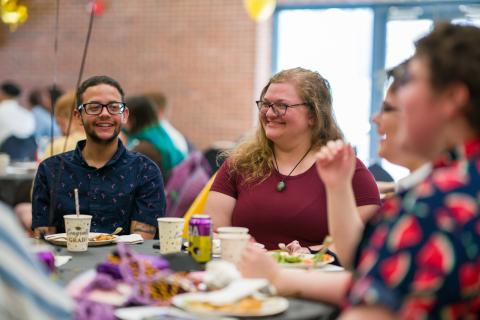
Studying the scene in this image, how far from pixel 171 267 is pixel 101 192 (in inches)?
37.6

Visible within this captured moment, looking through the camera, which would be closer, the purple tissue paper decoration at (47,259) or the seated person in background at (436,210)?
the seated person in background at (436,210)

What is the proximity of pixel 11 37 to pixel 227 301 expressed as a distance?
328 inches

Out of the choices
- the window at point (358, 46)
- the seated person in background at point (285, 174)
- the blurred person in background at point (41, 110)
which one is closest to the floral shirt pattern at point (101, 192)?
the seated person in background at point (285, 174)

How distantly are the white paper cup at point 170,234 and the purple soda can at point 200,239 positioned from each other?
0.14 meters

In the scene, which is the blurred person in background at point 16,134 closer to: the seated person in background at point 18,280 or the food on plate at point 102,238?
the food on plate at point 102,238

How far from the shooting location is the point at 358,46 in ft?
25.7

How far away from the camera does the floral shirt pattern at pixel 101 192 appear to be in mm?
2693

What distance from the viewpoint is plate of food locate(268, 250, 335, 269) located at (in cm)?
192

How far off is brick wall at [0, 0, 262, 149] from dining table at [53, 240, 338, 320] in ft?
18.6

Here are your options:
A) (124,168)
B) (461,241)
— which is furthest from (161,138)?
(461,241)

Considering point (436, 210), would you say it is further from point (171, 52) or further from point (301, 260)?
point (171, 52)

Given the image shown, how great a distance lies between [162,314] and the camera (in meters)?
1.47

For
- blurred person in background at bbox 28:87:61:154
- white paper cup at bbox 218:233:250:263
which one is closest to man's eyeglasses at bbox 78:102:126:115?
white paper cup at bbox 218:233:250:263

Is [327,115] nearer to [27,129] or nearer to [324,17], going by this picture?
[27,129]
